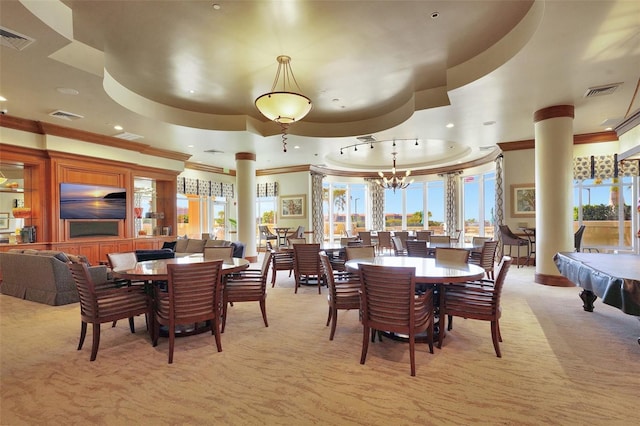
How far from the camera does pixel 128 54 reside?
4.52 m

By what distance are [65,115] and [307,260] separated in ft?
17.9

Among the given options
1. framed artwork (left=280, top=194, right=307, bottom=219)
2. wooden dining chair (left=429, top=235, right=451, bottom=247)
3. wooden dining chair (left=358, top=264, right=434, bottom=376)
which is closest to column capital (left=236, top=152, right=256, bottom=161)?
framed artwork (left=280, top=194, right=307, bottom=219)

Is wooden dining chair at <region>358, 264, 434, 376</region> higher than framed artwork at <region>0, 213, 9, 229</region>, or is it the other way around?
framed artwork at <region>0, 213, 9, 229</region>

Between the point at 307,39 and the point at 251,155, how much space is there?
5389mm

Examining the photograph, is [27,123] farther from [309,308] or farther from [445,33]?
[445,33]

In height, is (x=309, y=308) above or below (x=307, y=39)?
below

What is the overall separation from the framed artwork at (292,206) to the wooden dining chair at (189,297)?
364 inches

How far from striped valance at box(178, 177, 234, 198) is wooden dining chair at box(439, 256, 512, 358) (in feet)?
32.7

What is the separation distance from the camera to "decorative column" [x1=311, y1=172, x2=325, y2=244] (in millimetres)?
12398

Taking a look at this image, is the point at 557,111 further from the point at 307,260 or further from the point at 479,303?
the point at 307,260

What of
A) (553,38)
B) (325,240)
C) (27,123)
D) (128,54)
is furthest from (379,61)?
(325,240)

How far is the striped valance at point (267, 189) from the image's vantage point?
1298 cm

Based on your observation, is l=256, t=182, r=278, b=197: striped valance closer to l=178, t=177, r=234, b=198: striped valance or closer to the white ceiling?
l=178, t=177, r=234, b=198: striped valance

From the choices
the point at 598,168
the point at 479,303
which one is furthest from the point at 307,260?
the point at 598,168
